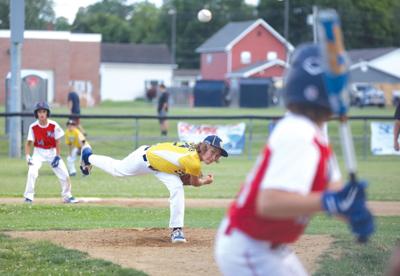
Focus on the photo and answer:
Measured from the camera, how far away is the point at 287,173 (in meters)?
4.12

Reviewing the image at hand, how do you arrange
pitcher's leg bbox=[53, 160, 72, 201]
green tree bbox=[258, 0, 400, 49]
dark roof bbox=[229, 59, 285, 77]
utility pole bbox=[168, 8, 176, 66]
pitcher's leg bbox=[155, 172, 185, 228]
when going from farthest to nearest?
utility pole bbox=[168, 8, 176, 66]
green tree bbox=[258, 0, 400, 49]
dark roof bbox=[229, 59, 285, 77]
pitcher's leg bbox=[53, 160, 72, 201]
pitcher's leg bbox=[155, 172, 185, 228]

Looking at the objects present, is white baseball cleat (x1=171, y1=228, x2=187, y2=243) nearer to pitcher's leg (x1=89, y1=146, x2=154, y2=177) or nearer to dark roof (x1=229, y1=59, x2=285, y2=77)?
pitcher's leg (x1=89, y1=146, x2=154, y2=177)

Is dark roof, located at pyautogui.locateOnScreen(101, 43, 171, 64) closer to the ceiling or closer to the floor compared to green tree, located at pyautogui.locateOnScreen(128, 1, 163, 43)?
closer to the floor

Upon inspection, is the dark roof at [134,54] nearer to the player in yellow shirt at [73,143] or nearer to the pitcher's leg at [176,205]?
the player in yellow shirt at [73,143]

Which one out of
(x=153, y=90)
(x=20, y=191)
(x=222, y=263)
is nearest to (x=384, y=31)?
(x=153, y=90)

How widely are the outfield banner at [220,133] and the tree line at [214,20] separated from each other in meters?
48.6

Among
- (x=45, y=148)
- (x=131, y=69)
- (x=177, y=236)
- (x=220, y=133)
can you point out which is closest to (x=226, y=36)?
(x=131, y=69)

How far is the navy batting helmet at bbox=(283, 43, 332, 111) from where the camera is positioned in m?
4.35

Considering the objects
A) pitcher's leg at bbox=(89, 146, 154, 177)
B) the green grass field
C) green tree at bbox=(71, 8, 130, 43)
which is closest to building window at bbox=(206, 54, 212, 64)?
green tree at bbox=(71, 8, 130, 43)

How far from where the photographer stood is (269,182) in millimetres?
4148

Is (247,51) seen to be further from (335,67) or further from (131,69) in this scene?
(335,67)

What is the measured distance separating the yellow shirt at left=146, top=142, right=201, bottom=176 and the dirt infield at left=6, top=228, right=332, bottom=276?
875mm

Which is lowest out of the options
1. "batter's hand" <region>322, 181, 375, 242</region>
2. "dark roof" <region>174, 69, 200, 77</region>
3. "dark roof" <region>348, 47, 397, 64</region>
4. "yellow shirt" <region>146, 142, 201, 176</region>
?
"yellow shirt" <region>146, 142, 201, 176</region>

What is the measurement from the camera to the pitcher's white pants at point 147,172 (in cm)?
1076
